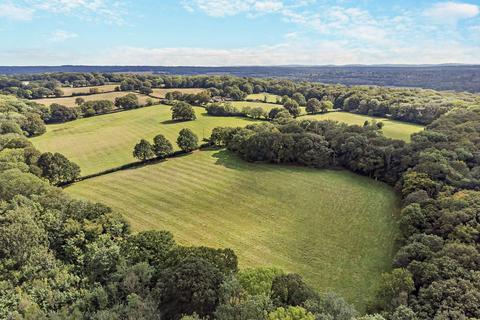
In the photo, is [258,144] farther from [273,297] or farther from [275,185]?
[273,297]

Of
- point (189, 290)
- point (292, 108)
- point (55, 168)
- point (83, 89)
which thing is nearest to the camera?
point (189, 290)

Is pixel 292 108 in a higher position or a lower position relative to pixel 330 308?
higher

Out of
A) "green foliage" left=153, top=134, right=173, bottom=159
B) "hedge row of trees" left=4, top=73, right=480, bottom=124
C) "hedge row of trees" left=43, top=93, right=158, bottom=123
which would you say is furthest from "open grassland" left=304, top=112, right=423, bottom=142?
"hedge row of trees" left=43, top=93, right=158, bottom=123

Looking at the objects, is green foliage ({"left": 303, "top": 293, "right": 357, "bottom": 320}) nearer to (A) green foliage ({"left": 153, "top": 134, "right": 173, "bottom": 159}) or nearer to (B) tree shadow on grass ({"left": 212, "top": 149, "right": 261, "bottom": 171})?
(B) tree shadow on grass ({"left": 212, "top": 149, "right": 261, "bottom": 171})

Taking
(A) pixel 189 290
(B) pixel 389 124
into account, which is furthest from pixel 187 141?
(B) pixel 389 124

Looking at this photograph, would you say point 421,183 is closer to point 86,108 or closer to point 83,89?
point 86,108
